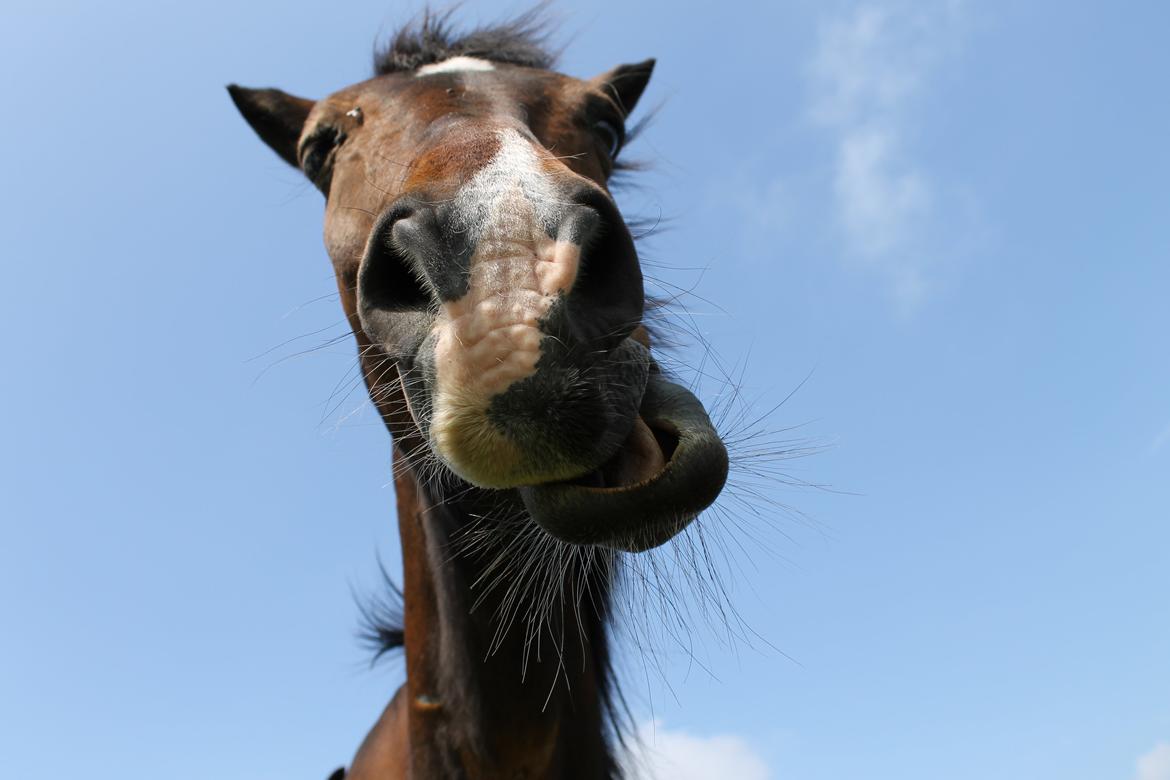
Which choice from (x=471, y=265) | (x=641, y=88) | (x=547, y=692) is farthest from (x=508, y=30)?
(x=547, y=692)

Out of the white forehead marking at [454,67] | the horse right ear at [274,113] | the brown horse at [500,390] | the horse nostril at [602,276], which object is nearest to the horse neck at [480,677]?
the brown horse at [500,390]

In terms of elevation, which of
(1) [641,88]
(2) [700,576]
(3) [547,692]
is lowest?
(3) [547,692]

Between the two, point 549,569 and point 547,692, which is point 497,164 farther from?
point 547,692

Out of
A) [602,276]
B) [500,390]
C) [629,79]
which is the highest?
[629,79]

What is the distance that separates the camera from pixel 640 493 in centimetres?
168

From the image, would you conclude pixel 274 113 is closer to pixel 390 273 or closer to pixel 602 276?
pixel 390 273

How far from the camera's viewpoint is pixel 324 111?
3.07m

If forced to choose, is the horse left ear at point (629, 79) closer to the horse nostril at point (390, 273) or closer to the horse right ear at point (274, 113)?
the horse right ear at point (274, 113)

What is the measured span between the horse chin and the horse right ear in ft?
8.60

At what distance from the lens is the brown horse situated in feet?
5.45

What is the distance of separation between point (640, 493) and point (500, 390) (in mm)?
358

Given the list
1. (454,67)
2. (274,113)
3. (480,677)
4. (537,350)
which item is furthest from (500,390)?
(274,113)

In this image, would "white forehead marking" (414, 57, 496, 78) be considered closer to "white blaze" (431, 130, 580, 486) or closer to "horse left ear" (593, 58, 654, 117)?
"horse left ear" (593, 58, 654, 117)

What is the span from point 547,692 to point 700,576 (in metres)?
0.69
